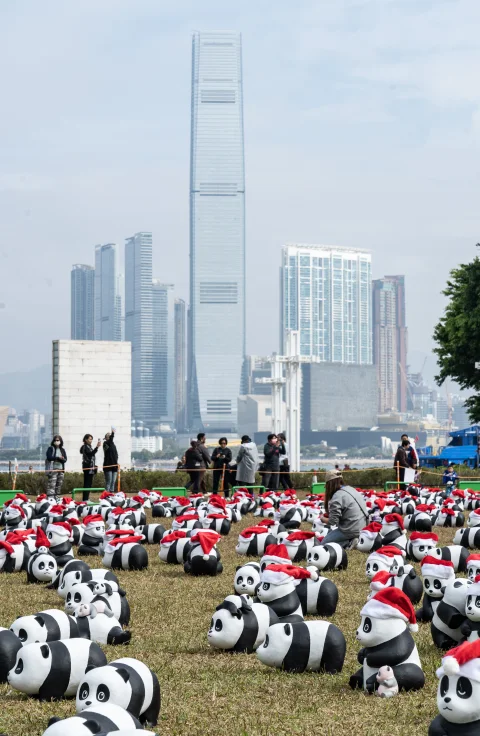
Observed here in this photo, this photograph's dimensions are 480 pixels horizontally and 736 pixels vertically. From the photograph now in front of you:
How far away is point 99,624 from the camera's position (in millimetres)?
9484

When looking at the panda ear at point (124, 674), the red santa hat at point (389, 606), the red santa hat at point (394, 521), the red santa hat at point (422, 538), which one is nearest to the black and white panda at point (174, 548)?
the red santa hat at point (394, 521)

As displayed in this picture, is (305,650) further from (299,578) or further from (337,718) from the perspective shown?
(299,578)

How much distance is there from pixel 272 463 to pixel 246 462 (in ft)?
3.28

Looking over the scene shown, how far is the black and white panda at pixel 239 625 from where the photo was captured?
9.29 m

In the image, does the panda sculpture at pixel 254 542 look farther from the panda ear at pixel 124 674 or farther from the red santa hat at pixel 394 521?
the panda ear at pixel 124 674

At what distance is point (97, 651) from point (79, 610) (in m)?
1.62

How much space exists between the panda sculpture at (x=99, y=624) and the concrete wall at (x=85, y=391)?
101ft

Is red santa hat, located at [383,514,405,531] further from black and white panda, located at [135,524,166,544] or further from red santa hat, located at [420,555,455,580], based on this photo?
red santa hat, located at [420,555,455,580]

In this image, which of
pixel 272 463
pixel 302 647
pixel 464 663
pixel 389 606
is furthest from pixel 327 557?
pixel 272 463

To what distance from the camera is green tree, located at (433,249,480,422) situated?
150ft

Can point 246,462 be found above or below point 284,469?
above

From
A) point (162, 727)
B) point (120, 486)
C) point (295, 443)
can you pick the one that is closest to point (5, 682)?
point (162, 727)

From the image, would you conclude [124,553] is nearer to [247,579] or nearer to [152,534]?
[152,534]

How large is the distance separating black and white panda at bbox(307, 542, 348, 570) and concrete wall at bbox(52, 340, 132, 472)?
2638 cm
